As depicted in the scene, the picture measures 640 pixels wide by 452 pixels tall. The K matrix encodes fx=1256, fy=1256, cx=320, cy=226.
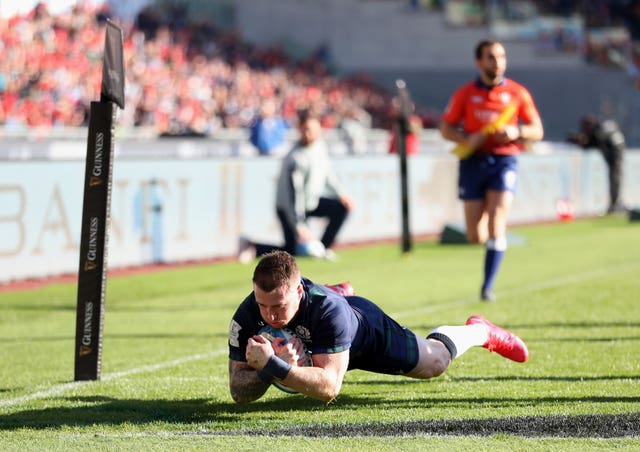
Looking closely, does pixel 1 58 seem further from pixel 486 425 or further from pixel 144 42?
pixel 486 425

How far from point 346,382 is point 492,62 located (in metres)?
4.96

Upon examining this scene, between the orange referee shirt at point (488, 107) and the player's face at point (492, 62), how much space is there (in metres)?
0.14

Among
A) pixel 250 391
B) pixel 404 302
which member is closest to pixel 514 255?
pixel 404 302

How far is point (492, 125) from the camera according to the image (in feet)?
38.4

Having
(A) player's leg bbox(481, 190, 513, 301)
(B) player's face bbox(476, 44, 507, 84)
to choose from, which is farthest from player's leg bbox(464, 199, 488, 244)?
(B) player's face bbox(476, 44, 507, 84)

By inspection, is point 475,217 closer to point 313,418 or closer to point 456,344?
point 456,344

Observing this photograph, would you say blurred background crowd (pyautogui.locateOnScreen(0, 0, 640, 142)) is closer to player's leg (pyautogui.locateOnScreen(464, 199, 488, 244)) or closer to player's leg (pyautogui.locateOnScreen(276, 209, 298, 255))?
player's leg (pyautogui.locateOnScreen(276, 209, 298, 255))

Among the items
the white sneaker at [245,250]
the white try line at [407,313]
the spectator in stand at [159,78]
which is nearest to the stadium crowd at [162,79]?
the spectator in stand at [159,78]

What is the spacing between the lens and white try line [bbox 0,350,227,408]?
7035mm

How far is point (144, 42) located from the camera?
37.8m

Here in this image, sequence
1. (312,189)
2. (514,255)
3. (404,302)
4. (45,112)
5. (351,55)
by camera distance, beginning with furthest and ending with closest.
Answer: (351,55)
(45,112)
(514,255)
(312,189)
(404,302)

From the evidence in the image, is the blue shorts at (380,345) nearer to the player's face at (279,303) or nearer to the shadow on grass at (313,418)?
the shadow on grass at (313,418)

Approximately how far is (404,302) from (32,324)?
354cm

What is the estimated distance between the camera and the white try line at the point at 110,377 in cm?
704
